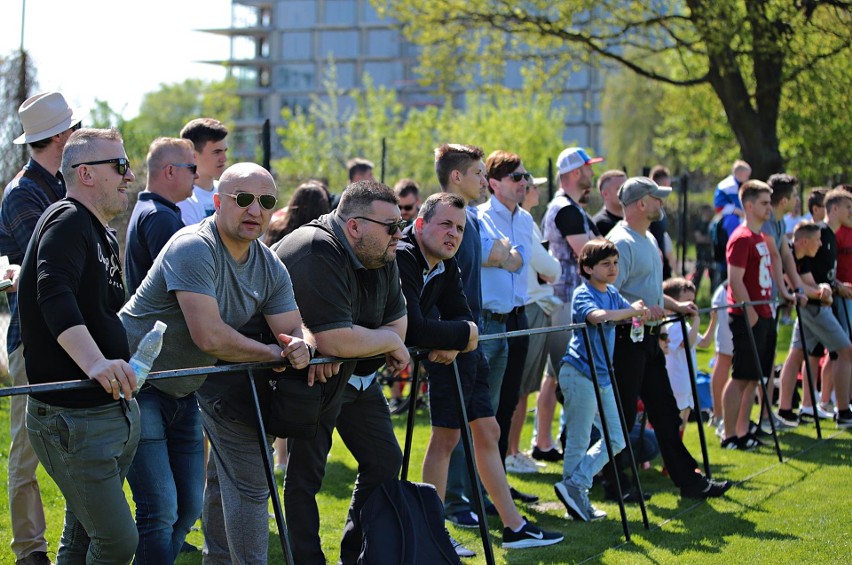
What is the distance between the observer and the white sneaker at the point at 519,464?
858cm

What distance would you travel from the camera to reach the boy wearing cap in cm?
536

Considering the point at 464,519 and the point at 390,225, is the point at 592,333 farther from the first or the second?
the point at 390,225

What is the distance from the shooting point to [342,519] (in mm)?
6969

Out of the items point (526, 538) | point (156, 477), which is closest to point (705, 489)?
point (526, 538)

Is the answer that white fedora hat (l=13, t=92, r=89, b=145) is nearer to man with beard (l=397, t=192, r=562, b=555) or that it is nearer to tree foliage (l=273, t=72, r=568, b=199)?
man with beard (l=397, t=192, r=562, b=555)

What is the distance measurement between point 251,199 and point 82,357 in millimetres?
1029

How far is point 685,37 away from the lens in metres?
19.8

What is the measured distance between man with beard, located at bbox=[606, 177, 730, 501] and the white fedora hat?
3983mm

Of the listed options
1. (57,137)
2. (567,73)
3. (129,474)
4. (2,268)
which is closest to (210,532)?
(129,474)

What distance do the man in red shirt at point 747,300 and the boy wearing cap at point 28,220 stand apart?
19.7ft

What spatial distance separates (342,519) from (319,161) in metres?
49.1

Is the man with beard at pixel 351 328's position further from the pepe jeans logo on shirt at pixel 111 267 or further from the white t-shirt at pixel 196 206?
the white t-shirt at pixel 196 206

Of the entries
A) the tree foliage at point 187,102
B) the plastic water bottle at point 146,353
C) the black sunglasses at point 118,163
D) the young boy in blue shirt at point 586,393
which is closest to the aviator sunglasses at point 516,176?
the young boy in blue shirt at point 586,393

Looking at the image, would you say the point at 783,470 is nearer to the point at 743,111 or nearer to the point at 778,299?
the point at 778,299
